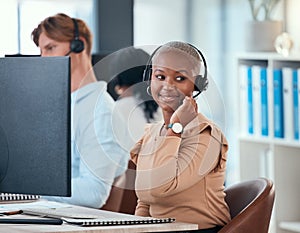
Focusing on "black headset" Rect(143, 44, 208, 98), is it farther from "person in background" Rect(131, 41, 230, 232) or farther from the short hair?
the short hair

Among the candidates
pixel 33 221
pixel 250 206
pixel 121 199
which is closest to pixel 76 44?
pixel 121 199

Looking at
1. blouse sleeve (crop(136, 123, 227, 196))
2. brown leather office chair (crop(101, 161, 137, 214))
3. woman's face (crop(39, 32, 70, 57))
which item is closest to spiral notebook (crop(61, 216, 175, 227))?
blouse sleeve (crop(136, 123, 227, 196))

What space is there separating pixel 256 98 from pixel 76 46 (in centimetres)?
98

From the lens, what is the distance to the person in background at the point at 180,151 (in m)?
2.33

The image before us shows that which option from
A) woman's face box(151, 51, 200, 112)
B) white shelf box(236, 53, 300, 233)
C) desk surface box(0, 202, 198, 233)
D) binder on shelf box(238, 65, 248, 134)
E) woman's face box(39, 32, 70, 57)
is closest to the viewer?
→ desk surface box(0, 202, 198, 233)

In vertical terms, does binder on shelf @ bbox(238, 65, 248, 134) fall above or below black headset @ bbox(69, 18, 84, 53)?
below

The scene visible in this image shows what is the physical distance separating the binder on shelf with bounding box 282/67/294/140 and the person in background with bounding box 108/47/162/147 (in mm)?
1241

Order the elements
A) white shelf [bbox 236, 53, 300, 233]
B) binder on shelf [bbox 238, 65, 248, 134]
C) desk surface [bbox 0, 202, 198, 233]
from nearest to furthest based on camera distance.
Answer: desk surface [bbox 0, 202, 198, 233], white shelf [bbox 236, 53, 300, 233], binder on shelf [bbox 238, 65, 248, 134]

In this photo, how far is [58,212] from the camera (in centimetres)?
232

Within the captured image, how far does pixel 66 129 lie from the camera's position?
7.13ft

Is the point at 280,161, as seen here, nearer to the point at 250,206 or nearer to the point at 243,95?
the point at 243,95

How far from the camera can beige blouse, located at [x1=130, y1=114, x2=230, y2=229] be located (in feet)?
7.67

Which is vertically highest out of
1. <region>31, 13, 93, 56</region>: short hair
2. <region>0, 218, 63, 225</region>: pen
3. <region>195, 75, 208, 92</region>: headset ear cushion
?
<region>31, 13, 93, 56</region>: short hair

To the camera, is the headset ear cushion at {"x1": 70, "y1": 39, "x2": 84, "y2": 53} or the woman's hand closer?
the woman's hand
